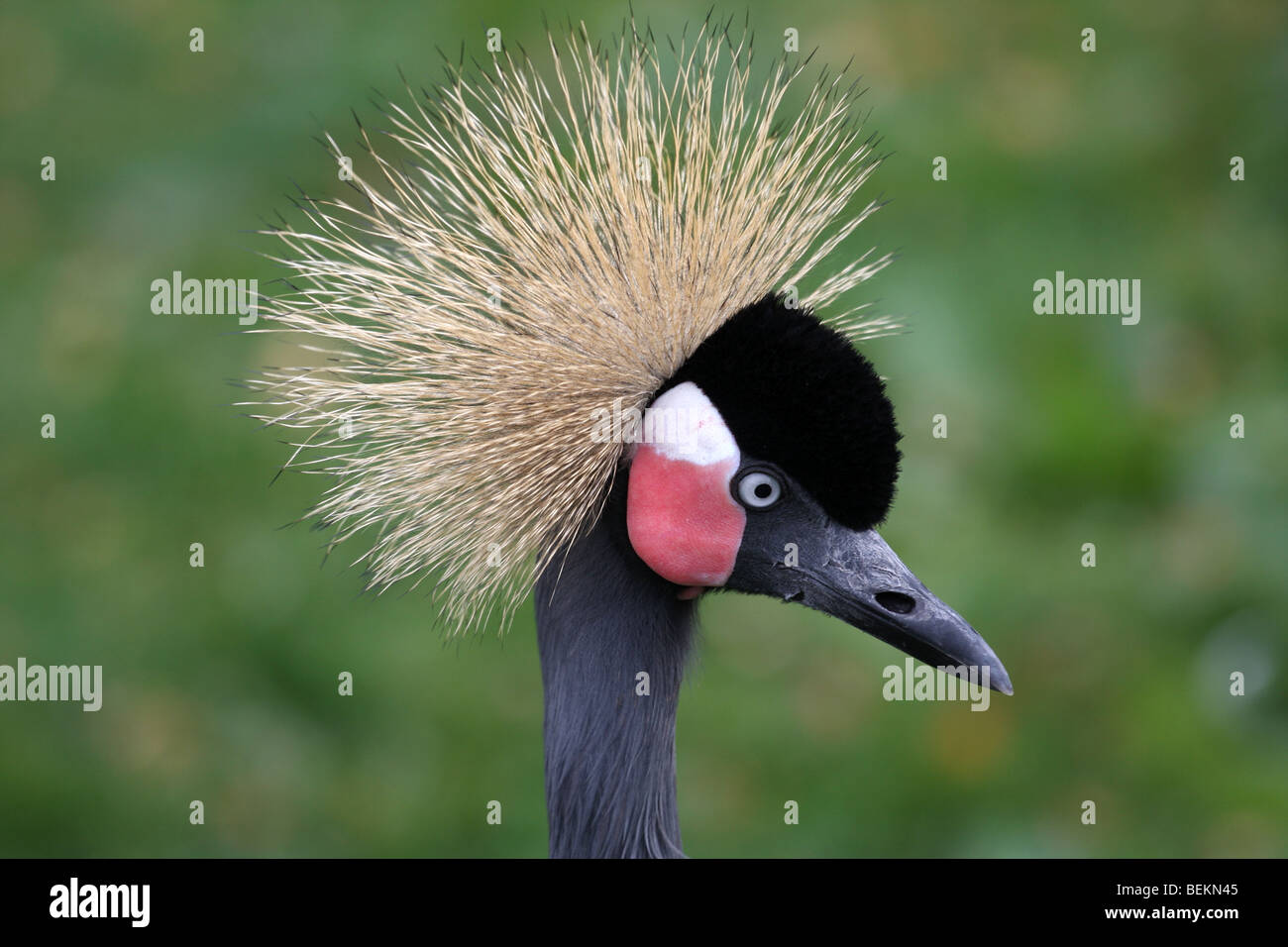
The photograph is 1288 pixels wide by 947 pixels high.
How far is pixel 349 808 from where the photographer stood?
12.7 feet

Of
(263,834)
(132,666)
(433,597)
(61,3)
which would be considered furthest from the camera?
(61,3)

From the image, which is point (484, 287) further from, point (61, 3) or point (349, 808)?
point (61, 3)

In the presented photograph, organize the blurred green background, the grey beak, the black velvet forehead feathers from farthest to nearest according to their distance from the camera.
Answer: the blurred green background < the grey beak < the black velvet forehead feathers

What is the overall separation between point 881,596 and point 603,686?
457mm

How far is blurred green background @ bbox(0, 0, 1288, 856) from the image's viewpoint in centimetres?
387

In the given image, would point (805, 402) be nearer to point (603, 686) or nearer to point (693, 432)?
point (693, 432)

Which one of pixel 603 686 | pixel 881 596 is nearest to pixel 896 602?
pixel 881 596

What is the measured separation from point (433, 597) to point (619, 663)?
311 millimetres

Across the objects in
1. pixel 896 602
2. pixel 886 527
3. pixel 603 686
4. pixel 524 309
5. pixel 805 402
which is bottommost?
pixel 603 686

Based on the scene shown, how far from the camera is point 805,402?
207 cm

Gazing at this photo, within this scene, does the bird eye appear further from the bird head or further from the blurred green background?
the blurred green background

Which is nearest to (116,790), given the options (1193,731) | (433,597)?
(433,597)

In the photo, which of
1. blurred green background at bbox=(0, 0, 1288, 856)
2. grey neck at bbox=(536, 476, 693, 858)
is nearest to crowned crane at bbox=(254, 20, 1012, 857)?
grey neck at bbox=(536, 476, 693, 858)

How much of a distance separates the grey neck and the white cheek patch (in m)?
0.12
